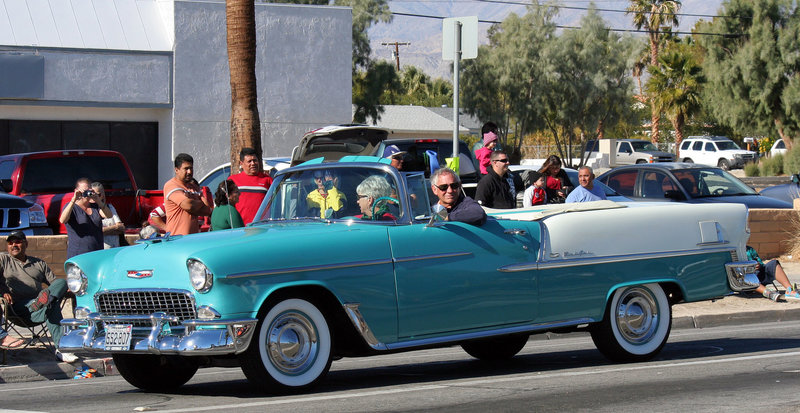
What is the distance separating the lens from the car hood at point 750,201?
60.4 ft

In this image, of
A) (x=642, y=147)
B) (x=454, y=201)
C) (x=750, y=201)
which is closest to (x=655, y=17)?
(x=642, y=147)

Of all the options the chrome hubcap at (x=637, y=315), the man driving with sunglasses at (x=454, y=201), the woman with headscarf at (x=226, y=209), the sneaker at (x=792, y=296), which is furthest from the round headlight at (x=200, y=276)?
the sneaker at (x=792, y=296)

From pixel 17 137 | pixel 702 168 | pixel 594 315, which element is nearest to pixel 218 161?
pixel 17 137

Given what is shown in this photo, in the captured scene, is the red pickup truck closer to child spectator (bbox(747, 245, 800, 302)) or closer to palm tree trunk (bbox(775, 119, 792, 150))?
child spectator (bbox(747, 245, 800, 302))

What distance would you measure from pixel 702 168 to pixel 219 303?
13690 millimetres

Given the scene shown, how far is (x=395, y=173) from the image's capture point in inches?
335

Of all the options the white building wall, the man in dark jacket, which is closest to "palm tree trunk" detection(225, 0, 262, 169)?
the man in dark jacket

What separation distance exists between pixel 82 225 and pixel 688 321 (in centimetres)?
769

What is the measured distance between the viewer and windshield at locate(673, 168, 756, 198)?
18547mm

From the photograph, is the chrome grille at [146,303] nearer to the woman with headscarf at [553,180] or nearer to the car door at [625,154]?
the woman with headscarf at [553,180]

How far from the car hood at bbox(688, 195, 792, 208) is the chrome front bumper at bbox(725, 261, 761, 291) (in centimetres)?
831

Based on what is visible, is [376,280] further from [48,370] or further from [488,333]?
[48,370]

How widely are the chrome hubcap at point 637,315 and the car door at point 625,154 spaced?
161 feet

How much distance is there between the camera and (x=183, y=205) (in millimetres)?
11141
